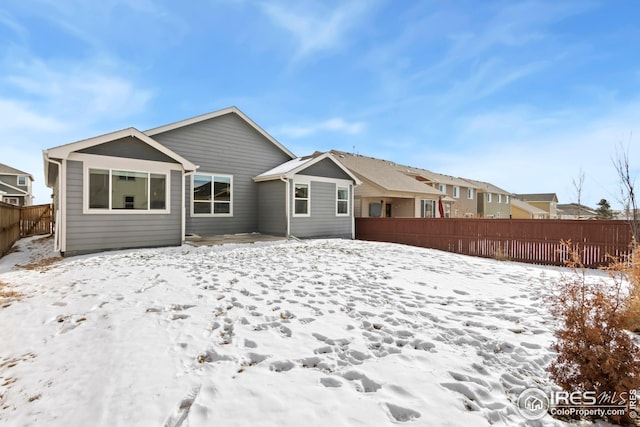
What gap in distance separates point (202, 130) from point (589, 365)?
13.6 metres

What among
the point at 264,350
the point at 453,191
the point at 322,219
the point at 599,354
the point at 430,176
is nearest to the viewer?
the point at 599,354

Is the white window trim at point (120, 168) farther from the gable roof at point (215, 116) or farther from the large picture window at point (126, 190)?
the gable roof at point (215, 116)

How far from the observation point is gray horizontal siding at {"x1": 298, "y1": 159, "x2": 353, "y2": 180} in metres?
13.8

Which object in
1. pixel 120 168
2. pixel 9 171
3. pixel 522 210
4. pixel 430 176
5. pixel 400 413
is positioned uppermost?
pixel 9 171

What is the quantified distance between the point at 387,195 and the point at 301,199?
25.9 ft

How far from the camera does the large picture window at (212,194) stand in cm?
1256

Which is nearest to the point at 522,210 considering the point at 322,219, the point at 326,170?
the point at 326,170

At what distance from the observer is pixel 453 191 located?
Result: 108 feet

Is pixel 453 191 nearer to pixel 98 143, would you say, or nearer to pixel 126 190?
pixel 126 190

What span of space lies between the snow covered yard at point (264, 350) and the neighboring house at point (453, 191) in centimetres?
2367

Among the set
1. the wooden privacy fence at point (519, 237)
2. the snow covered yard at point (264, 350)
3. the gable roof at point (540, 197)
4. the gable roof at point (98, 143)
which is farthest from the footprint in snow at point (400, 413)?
the gable roof at point (540, 197)

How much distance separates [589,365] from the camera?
2373 mm

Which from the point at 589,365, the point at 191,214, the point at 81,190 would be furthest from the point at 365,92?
the point at 589,365

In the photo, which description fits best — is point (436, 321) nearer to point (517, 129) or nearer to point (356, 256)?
point (356, 256)
